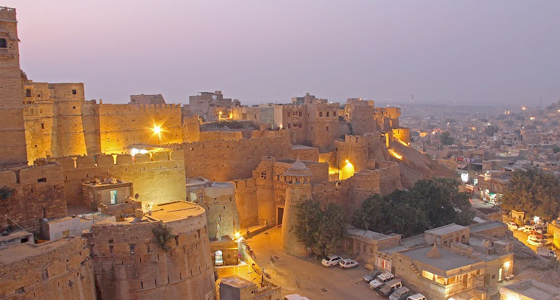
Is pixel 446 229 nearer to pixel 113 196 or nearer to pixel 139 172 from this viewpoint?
pixel 139 172

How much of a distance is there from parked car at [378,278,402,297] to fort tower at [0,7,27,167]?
16.8 meters

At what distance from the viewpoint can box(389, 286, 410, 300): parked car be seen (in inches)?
866

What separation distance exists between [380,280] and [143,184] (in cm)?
1226

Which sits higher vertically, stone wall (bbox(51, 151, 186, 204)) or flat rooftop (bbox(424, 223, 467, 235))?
stone wall (bbox(51, 151, 186, 204))

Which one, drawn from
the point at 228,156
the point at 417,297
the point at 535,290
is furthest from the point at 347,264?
the point at 228,156

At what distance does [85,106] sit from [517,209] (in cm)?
3519

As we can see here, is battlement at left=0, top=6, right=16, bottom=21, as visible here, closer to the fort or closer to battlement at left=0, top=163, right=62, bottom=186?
the fort

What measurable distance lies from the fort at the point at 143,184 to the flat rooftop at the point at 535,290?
991cm

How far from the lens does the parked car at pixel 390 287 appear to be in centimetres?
2244

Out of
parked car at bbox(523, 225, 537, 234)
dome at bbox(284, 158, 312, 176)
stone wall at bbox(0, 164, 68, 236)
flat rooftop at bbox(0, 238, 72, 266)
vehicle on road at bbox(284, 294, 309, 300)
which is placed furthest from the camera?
parked car at bbox(523, 225, 537, 234)

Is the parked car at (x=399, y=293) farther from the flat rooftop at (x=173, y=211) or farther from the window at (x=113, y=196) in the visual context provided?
the window at (x=113, y=196)

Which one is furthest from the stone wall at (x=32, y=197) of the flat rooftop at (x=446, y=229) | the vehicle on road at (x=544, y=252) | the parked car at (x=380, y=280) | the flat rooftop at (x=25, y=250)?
the vehicle on road at (x=544, y=252)

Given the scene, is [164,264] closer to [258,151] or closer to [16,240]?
[16,240]

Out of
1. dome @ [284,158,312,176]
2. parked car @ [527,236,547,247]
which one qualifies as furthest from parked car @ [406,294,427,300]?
parked car @ [527,236,547,247]
